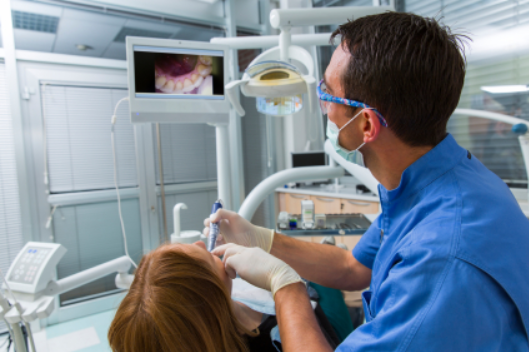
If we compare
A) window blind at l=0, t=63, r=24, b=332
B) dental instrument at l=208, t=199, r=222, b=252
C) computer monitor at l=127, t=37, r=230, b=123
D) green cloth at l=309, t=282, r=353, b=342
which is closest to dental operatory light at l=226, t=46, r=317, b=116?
computer monitor at l=127, t=37, r=230, b=123

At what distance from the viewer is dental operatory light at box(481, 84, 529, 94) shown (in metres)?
2.44

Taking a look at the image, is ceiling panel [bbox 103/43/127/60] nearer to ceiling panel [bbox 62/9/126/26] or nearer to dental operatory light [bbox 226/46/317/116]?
ceiling panel [bbox 62/9/126/26]

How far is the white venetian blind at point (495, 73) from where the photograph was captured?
2.45 metres

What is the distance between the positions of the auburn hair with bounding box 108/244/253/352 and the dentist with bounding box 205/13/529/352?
0.41 feet

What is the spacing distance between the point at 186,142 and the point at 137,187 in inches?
25.8

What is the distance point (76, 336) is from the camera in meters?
2.60

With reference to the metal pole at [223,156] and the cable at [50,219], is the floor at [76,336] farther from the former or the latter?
the metal pole at [223,156]

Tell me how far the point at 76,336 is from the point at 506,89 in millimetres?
3825

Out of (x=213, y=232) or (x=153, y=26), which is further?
(x=153, y=26)

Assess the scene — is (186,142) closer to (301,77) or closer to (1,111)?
(1,111)

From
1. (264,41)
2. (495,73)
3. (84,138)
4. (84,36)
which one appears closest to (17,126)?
(84,138)

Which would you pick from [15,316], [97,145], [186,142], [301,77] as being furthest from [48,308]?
[186,142]

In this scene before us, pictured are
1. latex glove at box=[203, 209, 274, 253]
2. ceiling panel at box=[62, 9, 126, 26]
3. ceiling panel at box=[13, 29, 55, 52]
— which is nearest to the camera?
latex glove at box=[203, 209, 274, 253]

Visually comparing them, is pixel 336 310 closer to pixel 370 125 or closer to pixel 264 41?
pixel 370 125
